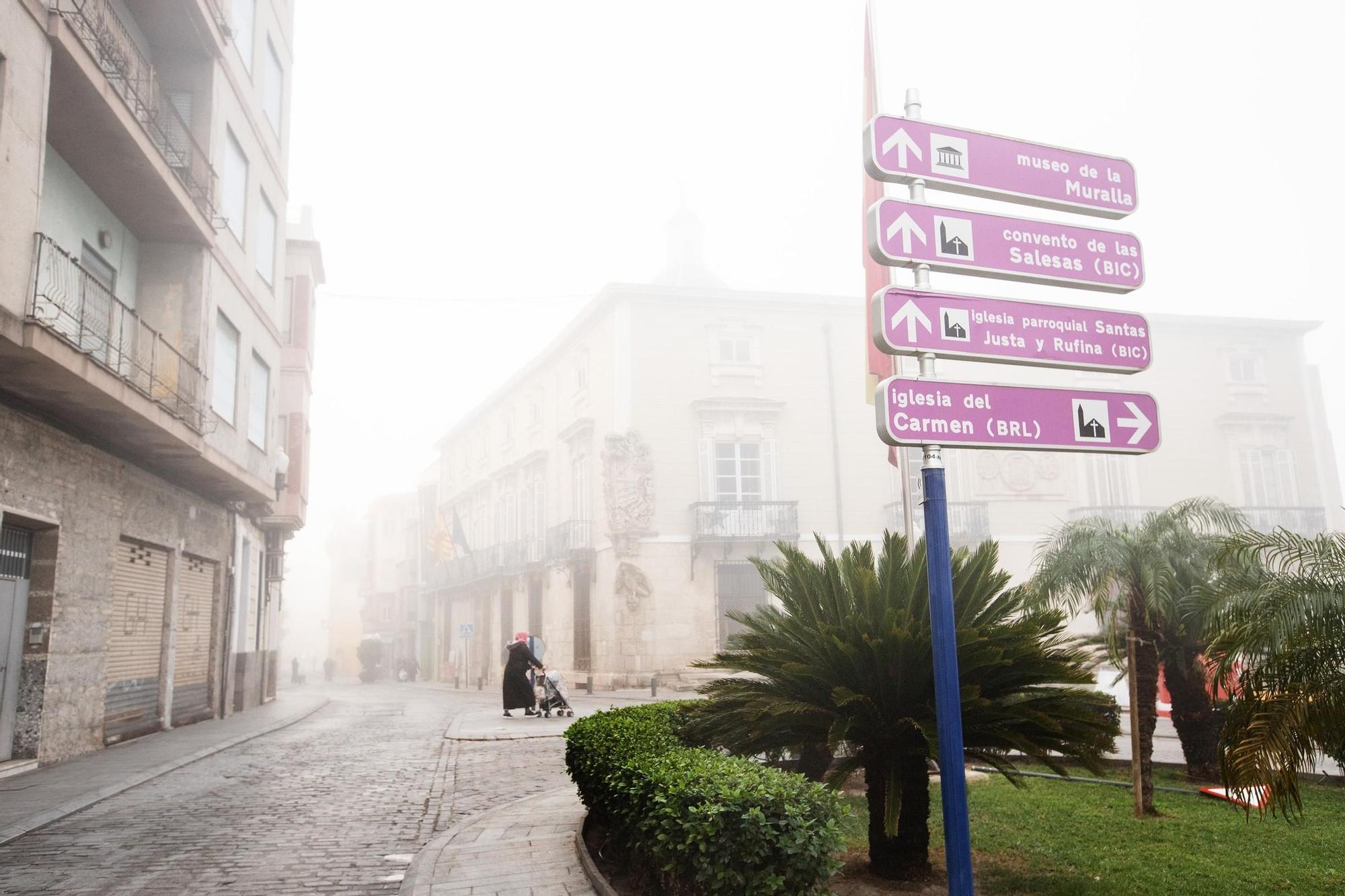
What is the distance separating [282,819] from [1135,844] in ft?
21.5

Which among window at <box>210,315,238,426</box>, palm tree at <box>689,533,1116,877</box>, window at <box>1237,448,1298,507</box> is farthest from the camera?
window at <box>1237,448,1298,507</box>

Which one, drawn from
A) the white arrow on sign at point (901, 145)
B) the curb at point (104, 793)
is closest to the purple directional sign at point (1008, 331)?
the white arrow on sign at point (901, 145)

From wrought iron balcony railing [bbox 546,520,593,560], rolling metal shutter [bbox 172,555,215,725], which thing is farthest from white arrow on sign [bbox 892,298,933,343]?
wrought iron balcony railing [bbox 546,520,593,560]

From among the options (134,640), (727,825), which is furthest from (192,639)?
(727,825)

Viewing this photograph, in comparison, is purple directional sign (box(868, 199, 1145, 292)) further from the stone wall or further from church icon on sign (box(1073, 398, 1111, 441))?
the stone wall

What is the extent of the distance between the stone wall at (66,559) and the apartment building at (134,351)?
0.03m

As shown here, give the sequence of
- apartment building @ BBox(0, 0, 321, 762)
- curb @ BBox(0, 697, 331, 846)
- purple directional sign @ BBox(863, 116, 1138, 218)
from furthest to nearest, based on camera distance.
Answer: apartment building @ BBox(0, 0, 321, 762), curb @ BBox(0, 697, 331, 846), purple directional sign @ BBox(863, 116, 1138, 218)

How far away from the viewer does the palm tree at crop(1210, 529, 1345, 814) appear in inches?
213

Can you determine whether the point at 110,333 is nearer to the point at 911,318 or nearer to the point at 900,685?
the point at 900,685

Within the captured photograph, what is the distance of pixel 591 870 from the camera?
19.1ft

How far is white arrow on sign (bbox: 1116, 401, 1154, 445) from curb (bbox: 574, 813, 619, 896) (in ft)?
11.4

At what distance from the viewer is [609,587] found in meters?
28.3

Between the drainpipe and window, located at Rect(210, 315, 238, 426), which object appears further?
the drainpipe

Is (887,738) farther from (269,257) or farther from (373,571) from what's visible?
(373,571)
